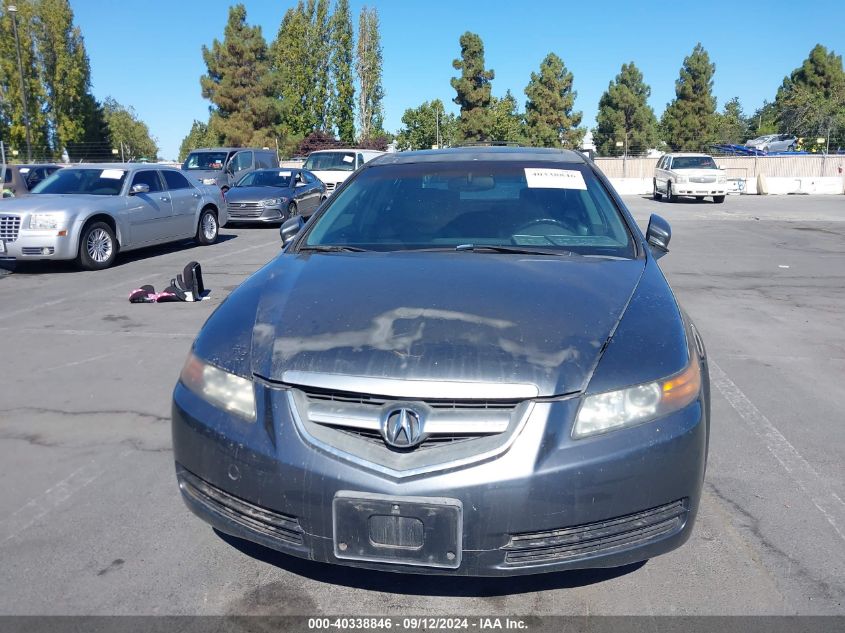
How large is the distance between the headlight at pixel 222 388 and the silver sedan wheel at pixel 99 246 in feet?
29.0

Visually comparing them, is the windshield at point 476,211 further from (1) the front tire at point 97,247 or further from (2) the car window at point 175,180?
(2) the car window at point 175,180

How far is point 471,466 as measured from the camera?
2242 millimetres

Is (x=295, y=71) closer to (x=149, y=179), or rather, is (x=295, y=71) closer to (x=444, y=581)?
(x=149, y=179)

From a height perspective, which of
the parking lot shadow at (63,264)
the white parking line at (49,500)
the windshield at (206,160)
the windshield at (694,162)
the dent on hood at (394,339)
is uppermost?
the windshield at (206,160)

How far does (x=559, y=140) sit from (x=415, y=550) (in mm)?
64464

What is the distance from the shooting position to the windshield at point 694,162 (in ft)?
88.9

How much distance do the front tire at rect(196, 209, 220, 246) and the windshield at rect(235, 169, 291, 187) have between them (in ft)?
15.2

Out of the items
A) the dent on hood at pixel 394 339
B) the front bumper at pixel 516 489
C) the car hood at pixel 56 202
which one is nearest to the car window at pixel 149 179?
the car hood at pixel 56 202

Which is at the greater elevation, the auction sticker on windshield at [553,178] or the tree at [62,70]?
the tree at [62,70]

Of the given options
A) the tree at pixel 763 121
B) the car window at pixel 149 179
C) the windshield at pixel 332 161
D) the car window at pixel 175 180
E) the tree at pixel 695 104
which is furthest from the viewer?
the tree at pixel 763 121

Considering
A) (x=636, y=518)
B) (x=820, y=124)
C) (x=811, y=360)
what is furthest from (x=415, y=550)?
(x=820, y=124)

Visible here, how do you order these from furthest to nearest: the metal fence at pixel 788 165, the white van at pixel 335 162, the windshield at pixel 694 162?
the metal fence at pixel 788 165 < the windshield at pixel 694 162 < the white van at pixel 335 162

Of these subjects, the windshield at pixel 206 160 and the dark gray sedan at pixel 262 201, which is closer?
the dark gray sedan at pixel 262 201

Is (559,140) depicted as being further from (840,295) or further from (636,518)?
(636,518)
